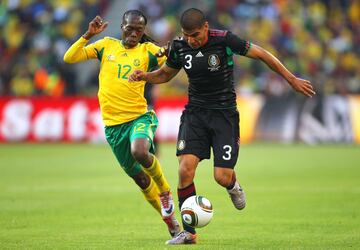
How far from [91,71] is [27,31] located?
3.16m

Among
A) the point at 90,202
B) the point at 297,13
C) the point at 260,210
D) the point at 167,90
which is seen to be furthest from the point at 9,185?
the point at 297,13

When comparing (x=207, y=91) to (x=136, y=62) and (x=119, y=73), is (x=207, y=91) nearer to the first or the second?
(x=136, y=62)

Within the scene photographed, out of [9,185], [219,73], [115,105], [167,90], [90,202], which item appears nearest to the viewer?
[219,73]

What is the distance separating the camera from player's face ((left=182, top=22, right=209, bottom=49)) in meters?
8.80

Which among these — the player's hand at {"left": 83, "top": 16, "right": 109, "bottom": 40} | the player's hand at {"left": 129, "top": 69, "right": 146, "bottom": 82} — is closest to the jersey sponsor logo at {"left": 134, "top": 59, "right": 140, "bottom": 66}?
the player's hand at {"left": 83, "top": 16, "right": 109, "bottom": 40}

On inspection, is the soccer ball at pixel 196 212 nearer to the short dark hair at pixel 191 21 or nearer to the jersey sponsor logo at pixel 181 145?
the jersey sponsor logo at pixel 181 145

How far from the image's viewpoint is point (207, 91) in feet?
30.4

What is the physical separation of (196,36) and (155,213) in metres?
3.91

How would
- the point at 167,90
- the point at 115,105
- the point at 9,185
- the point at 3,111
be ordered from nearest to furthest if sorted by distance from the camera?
the point at 115,105 → the point at 9,185 → the point at 3,111 → the point at 167,90

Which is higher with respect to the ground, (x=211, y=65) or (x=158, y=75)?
(x=211, y=65)

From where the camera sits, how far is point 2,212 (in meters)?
11.9

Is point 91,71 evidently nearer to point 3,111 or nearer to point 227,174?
point 3,111

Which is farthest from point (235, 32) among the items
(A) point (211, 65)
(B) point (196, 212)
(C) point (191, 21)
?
(B) point (196, 212)

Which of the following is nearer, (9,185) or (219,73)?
(219,73)
